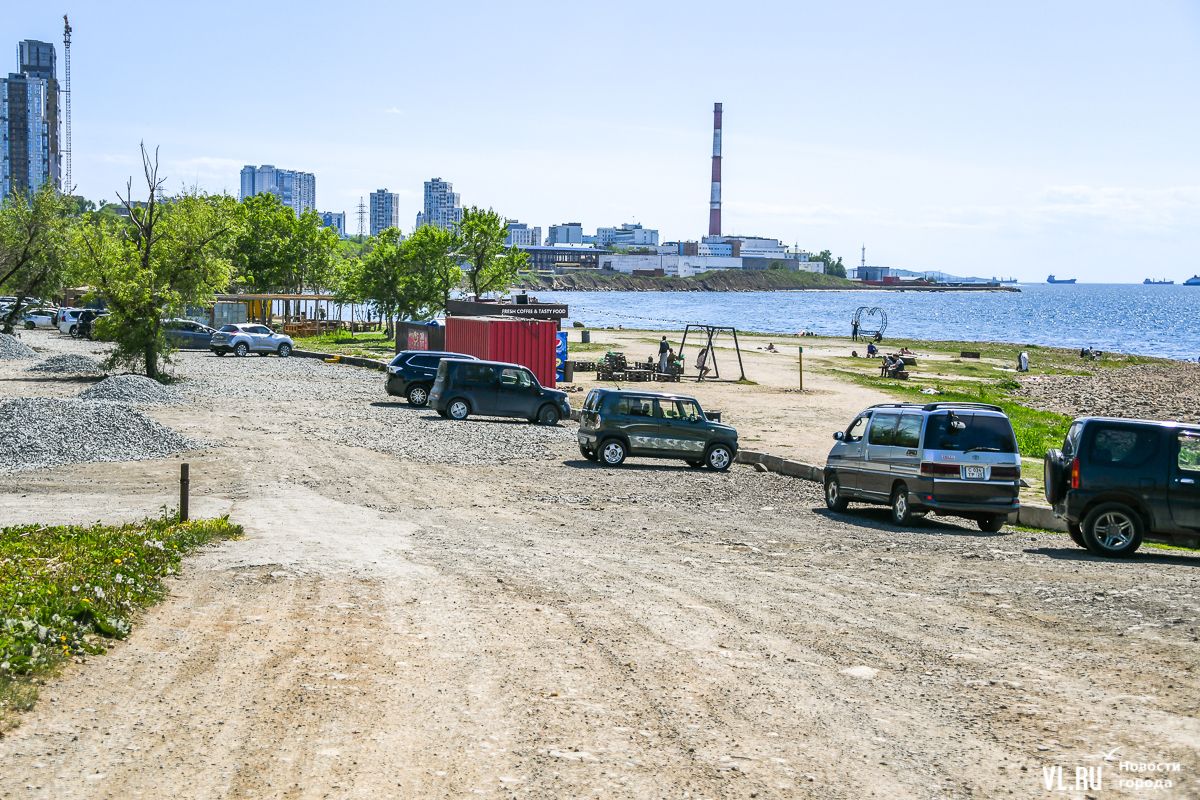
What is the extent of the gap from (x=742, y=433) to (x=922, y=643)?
1951 centimetres

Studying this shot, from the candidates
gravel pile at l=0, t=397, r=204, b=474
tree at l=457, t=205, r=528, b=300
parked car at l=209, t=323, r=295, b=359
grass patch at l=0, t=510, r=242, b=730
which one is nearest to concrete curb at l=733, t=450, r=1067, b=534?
grass patch at l=0, t=510, r=242, b=730

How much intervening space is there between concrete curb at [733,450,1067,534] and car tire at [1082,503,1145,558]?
1.70m

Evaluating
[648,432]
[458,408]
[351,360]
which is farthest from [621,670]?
[351,360]

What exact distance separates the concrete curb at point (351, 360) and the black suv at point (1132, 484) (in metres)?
31.9

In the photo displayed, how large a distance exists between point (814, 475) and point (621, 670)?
559 inches

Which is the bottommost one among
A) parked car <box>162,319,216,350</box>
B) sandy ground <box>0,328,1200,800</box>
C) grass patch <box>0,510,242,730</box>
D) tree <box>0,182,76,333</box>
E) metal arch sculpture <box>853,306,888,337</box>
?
sandy ground <box>0,328,1200,800</box>

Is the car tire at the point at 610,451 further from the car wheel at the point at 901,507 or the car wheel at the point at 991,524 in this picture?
the car wheel at the point at 991,524

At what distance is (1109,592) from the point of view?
32.8 ft

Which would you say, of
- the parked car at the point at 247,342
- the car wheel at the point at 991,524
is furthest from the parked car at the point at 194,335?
the car wheel at the point at 991,524

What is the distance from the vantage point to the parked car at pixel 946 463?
1488 cm

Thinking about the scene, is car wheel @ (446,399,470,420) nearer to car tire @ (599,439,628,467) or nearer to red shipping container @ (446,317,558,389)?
car tire @ (599,439,628,467)

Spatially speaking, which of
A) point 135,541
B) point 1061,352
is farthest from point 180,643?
point 1061,352

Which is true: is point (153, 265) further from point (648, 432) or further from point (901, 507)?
point (901, 507)

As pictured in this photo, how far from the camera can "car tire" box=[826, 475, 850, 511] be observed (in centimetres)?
1692
